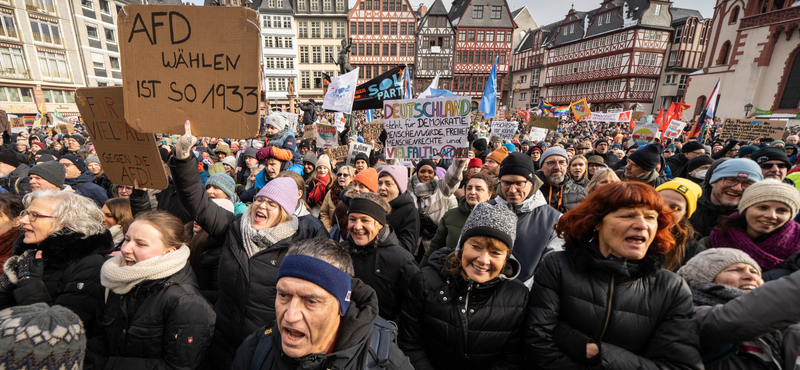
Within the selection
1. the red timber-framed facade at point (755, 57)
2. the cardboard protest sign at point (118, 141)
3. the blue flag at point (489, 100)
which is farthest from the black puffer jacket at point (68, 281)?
the red timber-framed facade at point (755, 57)

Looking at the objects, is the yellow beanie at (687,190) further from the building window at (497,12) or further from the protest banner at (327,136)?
the building window at (497,12)

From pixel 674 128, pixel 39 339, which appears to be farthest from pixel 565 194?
pixel 674 128

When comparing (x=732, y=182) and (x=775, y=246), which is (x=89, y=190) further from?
(x=732, y=182)

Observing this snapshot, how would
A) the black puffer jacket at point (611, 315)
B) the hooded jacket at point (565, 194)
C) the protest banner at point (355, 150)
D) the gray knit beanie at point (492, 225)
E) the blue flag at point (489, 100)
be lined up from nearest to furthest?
the black puffer jacket at point (611, 315) < the gray knit beanie at point (492, 225) < the hooded jacket at point (565, 194) < the protest banner at point (355, 150) < the blue flag at point (489, 100)

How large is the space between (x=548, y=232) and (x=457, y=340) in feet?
3.67

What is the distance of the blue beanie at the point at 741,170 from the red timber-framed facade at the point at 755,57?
2971 cm

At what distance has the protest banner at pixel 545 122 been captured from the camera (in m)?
12.0

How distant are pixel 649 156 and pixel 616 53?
42.9 meters

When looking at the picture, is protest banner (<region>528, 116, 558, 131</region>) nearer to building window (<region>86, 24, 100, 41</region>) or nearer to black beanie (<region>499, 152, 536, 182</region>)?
black beanie (<region>499, 152, 536, 182</region>)

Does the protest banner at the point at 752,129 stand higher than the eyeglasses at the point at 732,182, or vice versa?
the protest banner at the point at 752,129

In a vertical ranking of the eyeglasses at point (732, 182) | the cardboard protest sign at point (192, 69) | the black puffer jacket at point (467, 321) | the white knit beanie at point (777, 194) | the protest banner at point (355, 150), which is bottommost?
the black puffer jacket at point (467, 321)

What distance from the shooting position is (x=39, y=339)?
101cm

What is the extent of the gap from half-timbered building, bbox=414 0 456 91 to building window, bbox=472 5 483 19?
3.41 m

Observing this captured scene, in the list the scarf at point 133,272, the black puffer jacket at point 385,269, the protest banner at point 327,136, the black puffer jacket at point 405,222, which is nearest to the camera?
the scarf at point 133,272
